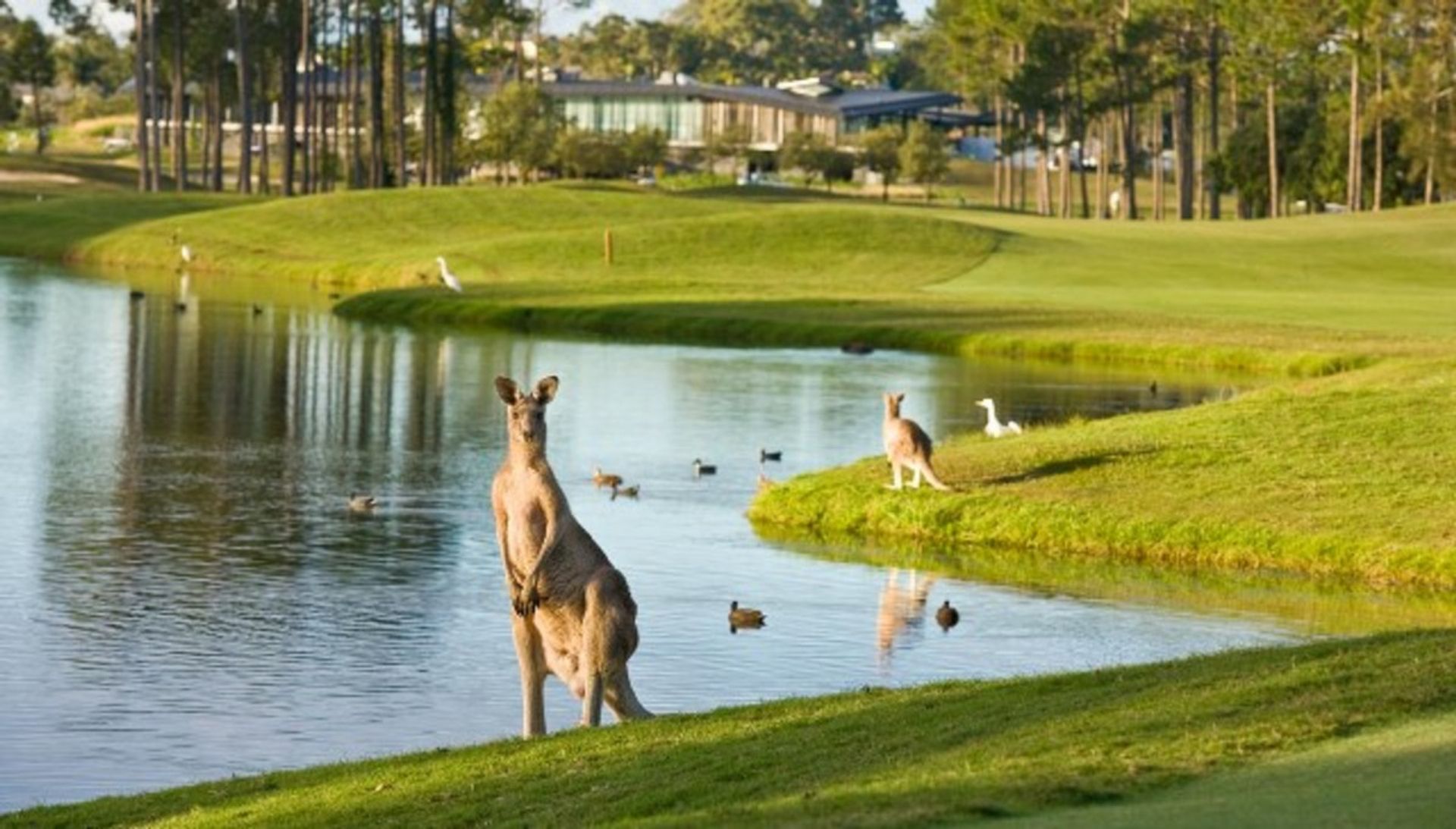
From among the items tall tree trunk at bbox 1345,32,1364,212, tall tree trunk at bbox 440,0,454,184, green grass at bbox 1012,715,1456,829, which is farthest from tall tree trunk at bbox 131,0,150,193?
green grass at bbox 1012,715,1456,829

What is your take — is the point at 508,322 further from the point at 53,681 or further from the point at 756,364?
the point at 53,681

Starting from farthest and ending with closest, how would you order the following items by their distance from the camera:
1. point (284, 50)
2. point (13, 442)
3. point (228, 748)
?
point (284, 50)
point (13, 442)
point (228, 748)

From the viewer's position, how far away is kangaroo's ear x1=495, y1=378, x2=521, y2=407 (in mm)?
19156

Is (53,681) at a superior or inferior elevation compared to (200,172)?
inferior

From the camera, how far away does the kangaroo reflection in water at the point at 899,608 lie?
30800 mm

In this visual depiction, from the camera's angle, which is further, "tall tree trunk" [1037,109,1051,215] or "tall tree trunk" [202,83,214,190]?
"tall tree trunk" [202,83,214,190]

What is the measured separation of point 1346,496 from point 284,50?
13198 cm

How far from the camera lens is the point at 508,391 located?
63.1 feet

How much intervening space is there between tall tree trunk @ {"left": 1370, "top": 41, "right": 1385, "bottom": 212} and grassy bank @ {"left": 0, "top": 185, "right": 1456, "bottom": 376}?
554 inches

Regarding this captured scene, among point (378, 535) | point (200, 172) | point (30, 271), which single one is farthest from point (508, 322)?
point (200, 172)

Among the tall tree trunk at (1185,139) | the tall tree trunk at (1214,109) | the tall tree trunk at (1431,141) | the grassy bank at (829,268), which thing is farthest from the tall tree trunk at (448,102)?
the tall tree trunk at (1431,141)

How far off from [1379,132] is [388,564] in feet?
361

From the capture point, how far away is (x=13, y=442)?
157ft

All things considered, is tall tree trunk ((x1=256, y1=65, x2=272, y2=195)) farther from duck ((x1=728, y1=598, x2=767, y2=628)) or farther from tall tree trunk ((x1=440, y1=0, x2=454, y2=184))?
duck ((x1=728, y1=598, x2=767, y2=628))
